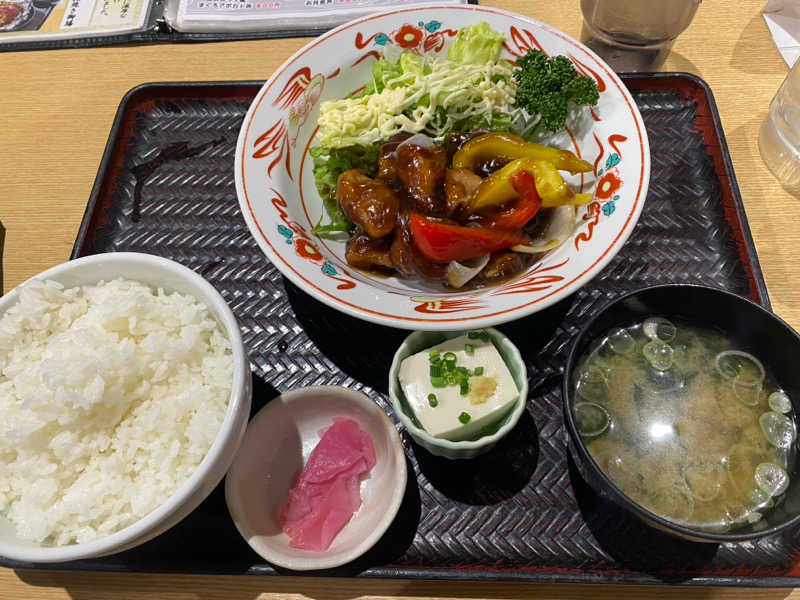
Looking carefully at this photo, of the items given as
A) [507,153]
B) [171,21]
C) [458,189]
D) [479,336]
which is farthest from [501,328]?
[171,21]

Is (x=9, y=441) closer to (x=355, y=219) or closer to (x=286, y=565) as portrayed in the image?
(x=286, y=565)

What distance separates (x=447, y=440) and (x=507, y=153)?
1.04 meters

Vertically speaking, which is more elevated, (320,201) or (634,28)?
(634,28)

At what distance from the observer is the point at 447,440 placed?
1.59 meters

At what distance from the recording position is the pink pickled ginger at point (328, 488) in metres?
1.57

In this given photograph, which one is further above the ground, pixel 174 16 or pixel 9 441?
pixel 174 16

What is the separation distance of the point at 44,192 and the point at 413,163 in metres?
1.79

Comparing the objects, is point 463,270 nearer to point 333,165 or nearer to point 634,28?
point 333,165

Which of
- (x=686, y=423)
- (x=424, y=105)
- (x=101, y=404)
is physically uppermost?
(x=424, y=105)

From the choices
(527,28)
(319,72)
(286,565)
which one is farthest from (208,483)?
(527,28)

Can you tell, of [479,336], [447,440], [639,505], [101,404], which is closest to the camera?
[639,505]

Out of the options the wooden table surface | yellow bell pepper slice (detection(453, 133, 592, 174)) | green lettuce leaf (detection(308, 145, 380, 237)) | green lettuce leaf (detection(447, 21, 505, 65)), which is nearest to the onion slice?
yellow bell pepper slice (detection(453, 133, 592, 174))

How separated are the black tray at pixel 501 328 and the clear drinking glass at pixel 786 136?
0.87 ft

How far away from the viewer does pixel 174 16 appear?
294cm
